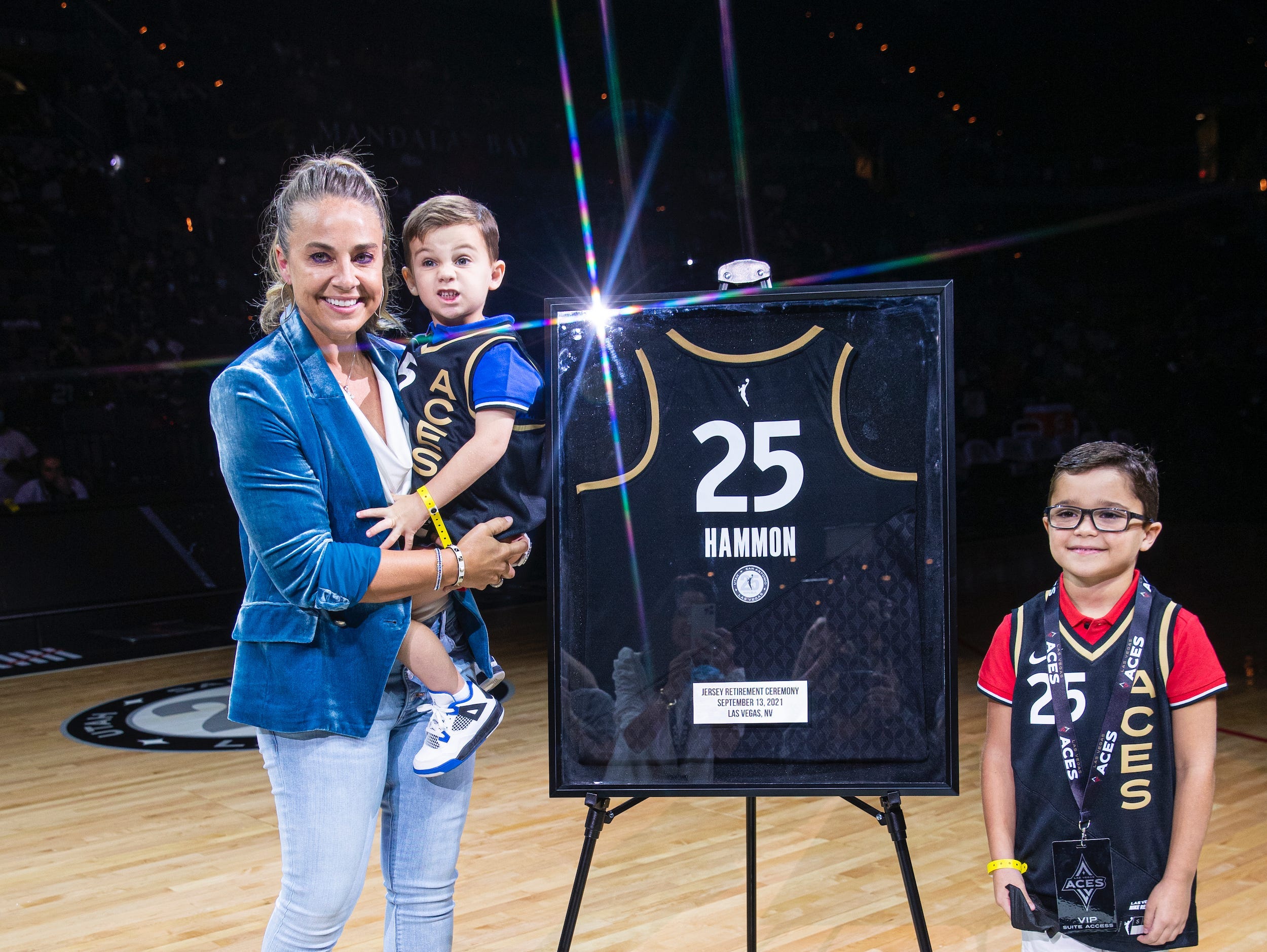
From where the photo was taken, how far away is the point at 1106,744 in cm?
173

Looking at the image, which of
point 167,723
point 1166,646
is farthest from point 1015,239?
point 1166,646

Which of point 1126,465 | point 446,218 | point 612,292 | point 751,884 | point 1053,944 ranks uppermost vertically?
A: point 612,292

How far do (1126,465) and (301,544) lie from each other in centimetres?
121

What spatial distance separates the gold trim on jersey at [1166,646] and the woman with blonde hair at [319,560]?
100 cm

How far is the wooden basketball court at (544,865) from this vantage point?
299 cm

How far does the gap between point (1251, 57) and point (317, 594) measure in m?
13.2

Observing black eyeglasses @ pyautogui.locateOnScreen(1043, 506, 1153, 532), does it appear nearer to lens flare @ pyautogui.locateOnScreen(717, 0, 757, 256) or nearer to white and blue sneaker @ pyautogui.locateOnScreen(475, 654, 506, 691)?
white and blue sneaker @ pyautogui.locateOnScreen(475, 654, 506, 691)

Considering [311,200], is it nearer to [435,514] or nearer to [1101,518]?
[435,514]

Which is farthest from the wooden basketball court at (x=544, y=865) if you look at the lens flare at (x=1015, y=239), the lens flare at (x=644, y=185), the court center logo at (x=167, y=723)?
the lens flare at (x=1015, y=239)

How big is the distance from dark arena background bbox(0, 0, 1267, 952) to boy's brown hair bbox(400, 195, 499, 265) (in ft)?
6.10

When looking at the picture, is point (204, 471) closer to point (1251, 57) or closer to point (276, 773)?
point (276, 773)

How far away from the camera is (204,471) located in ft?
30.2

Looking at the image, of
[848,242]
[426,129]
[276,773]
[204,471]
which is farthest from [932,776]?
[848,242]

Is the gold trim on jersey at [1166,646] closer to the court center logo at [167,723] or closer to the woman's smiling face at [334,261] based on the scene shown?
the woman's smiling face at [334,261]
